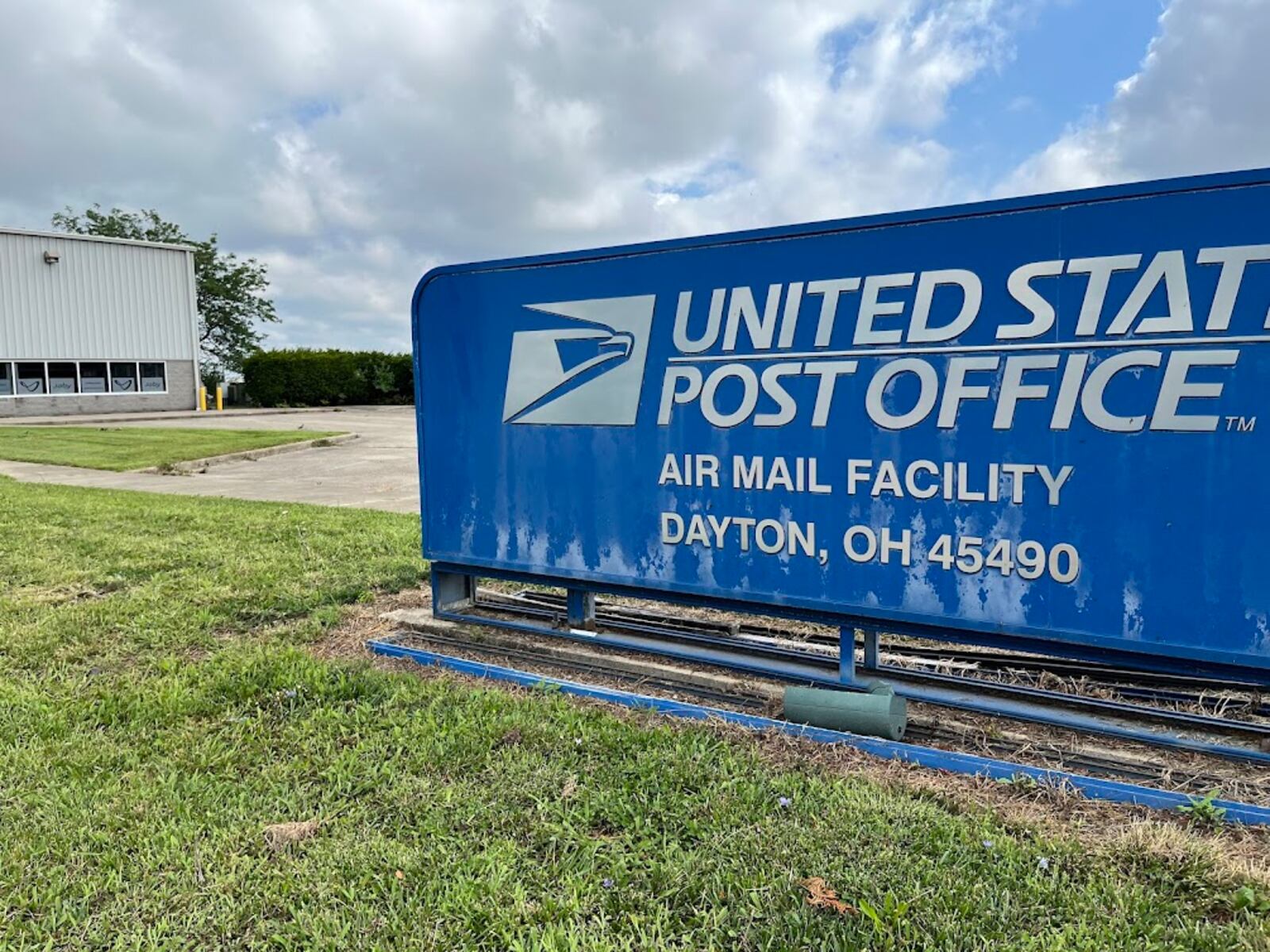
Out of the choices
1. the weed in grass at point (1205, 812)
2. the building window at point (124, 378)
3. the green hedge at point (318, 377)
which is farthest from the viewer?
the green hedge at point (318, 377)

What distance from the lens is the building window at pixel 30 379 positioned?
31.1m

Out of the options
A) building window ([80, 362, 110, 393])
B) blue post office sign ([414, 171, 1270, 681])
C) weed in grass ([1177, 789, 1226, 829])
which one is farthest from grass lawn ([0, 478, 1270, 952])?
building window ([80, 362, 110, 393])

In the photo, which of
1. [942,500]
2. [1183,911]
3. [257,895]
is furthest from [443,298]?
[1183,911]

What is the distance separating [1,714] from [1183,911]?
4371 millimetres

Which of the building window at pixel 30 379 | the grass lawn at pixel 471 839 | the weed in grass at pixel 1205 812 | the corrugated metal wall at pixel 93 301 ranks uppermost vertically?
the corrugated metal wall at pixel 93 301

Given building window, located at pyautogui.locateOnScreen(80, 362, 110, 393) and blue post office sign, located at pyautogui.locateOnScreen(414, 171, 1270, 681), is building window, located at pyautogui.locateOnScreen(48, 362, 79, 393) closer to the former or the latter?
building window, located at pyautogui.locateOnScreen(80, 362, 110, 393)

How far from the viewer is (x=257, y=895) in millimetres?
2490

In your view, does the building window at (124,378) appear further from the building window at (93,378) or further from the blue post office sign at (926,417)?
the blue post office sign at (926,417)

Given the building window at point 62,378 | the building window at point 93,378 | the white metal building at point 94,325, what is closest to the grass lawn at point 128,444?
the white metal building at point 94,325

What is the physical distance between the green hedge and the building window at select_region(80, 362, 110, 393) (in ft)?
25.1

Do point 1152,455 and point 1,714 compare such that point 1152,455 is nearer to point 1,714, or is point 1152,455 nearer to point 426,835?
point 426,835

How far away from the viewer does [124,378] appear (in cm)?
3378

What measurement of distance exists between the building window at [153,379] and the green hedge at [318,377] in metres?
5.67

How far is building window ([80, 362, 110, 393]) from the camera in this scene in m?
32.7
